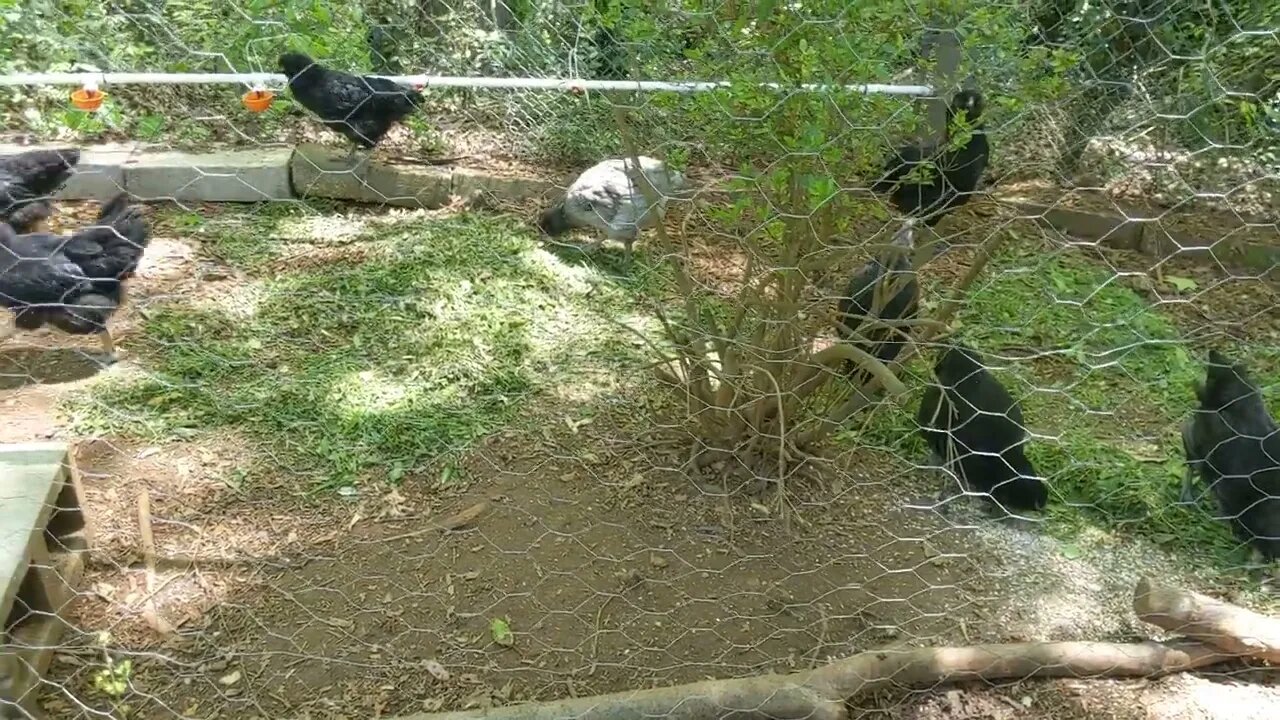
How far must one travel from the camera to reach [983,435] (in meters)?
2.49

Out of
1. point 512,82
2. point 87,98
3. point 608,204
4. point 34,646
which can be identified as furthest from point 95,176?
point 34,646

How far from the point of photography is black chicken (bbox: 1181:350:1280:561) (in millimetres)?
2354

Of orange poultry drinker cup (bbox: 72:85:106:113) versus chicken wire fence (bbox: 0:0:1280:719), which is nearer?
chicken wire fence (bbox: 0:0:1280:719)

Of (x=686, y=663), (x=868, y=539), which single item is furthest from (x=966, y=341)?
(x=686, y=663)

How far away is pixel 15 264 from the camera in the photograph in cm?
267

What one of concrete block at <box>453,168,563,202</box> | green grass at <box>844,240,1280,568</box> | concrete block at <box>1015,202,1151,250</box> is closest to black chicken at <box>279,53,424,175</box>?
concrete block at <box>453,168,563,202</box>

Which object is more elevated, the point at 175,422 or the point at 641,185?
the point at 641,185

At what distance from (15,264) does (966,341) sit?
2.94 metres

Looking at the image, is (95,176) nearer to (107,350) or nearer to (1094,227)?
(107,350)

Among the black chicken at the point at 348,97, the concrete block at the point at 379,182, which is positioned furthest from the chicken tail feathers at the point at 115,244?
the concrete block at the point at 379,182

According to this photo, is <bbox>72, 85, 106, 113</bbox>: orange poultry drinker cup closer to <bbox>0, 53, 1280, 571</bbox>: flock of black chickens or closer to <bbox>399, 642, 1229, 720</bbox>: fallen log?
<bbox>0, 53, 1280, 571</bbox>: flock of black chickens

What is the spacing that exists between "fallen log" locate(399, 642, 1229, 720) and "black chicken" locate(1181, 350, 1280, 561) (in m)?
0.49

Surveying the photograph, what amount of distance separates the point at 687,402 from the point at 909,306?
701 mm

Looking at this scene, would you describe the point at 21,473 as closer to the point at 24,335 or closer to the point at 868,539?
the point at 24,335
